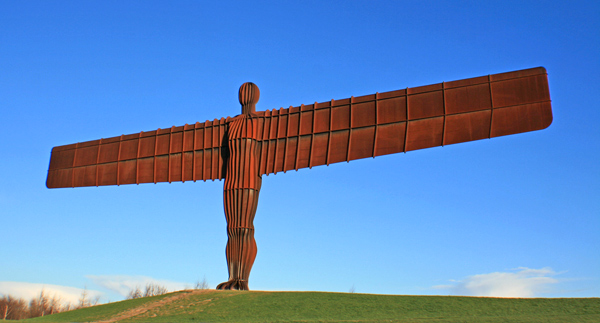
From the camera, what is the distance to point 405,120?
15.5 metres

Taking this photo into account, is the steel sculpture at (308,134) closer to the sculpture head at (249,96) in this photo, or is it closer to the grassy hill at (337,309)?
the sculpture head at (249,96)

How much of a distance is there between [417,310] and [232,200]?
21.9 ft

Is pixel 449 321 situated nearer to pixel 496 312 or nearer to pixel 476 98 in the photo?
pixel 496 312

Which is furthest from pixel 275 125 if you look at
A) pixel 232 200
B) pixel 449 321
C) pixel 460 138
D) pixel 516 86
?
pixel 449 321

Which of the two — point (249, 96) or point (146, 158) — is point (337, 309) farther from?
point (146, 158)

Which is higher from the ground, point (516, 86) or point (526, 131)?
point (516, 86)

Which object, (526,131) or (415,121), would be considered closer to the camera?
(526,131)

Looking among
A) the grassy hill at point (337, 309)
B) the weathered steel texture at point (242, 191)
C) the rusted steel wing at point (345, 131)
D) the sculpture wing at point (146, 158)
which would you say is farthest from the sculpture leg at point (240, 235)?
the sculpture wing at point (146, 158)

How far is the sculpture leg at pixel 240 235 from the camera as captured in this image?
15.6m

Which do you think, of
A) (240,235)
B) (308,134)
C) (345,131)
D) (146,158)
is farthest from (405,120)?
(146,158)

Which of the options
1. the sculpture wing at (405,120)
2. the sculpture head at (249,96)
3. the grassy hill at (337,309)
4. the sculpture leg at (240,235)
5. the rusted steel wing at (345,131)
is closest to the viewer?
the grassy hill at (337,309)

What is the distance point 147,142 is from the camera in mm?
18953

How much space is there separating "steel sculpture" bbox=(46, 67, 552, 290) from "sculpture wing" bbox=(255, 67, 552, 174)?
0.03 metres

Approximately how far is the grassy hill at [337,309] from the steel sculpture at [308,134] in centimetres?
173
